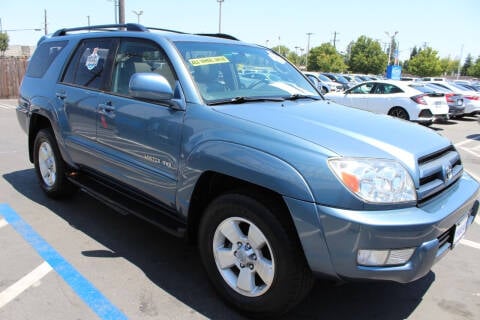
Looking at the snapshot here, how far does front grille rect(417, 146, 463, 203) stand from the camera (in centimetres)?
258

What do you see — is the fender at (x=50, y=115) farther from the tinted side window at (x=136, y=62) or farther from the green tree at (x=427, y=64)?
the green tree at (x=427, y=64)

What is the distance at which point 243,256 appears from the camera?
284 cm

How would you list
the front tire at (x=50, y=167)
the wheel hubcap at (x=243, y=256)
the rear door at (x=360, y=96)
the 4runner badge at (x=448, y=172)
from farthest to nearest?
the rear door at (x=360, y=96)
the front tire at (x=50, y=167)
the 4runner badge at (x=448, y=172)
the wheel hubcap at (x=243, y=256)

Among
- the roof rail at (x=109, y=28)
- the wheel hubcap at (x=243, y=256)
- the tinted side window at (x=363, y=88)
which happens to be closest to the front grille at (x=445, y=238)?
the wheel hubcap at (x=243, y=256)

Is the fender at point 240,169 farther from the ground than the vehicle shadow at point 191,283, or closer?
farther from the ground

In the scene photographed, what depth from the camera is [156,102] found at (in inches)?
133

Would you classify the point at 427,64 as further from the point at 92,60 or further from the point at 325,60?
the point at 92,60

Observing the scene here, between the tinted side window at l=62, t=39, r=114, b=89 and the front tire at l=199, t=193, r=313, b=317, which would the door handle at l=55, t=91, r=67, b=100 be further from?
the front tire at l=199, t=193, r=313, b=317

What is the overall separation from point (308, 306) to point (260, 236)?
0.78 meters

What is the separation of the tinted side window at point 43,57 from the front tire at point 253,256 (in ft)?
10.3

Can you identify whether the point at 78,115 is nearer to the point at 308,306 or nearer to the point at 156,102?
the point at 156,102

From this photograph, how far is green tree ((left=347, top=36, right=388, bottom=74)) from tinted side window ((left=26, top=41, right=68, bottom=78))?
77910 mm

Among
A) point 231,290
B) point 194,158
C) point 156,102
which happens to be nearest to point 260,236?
point 231,290

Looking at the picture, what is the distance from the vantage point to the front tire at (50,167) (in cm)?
485
